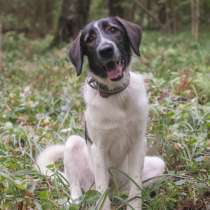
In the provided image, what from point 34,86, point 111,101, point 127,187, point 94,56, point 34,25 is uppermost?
point 94,56

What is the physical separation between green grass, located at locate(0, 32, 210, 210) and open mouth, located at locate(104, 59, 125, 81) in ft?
2.54

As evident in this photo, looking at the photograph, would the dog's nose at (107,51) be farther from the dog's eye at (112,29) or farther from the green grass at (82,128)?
the green grass at (82,128)

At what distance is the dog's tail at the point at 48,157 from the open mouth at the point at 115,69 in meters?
1.03

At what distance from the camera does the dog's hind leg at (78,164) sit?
4.19 metres

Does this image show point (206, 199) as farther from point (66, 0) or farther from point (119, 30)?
point (66, 0)

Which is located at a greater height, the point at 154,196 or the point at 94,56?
the point at 94,56

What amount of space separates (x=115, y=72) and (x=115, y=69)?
0.08ft

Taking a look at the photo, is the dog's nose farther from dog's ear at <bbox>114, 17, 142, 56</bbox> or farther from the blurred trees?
the blurred trees

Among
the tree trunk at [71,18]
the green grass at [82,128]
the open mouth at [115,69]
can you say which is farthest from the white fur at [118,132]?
the tree trunk at [71,18]

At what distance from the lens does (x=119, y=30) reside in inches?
144

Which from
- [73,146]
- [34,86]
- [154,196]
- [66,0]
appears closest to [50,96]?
[34,86]

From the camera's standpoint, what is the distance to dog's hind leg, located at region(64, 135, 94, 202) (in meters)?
4.19

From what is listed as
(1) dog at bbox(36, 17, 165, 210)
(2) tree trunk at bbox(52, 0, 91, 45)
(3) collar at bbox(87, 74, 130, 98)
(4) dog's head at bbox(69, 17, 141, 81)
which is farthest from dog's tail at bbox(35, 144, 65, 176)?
(2) tree trunk at bbox(52, 0, 91, 45)

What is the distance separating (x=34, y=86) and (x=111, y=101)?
14.6 feet
